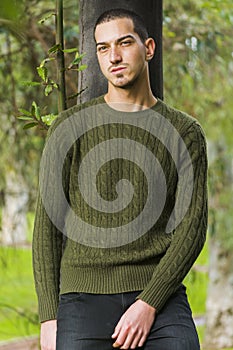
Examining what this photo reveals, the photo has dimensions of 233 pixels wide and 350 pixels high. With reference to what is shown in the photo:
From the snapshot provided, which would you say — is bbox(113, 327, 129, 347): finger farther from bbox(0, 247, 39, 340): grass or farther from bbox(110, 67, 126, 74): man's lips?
bbox(0, 247, 39, 340): grass

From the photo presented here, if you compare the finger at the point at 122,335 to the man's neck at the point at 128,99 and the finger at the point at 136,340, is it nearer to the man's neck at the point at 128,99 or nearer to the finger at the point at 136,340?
the finger at the point at 136,340

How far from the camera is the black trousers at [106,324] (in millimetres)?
1539


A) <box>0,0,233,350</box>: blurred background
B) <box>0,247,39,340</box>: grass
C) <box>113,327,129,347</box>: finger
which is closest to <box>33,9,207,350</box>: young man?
<box>113,327,129,347</box>: finger

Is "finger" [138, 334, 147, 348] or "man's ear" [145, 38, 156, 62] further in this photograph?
"man's ear" [145, 38, 156, 62]

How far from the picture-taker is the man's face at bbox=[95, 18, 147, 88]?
1612 mm

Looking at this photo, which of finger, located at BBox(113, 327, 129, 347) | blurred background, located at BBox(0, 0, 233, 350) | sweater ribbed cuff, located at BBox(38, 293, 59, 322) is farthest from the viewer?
blurred background, located at BBox(0, 0, 233, 350)

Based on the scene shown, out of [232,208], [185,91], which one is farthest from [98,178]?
[232,208]

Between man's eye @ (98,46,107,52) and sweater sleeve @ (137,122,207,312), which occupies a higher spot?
man's eye @ (98,46,107,52)

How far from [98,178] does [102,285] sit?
0.23m

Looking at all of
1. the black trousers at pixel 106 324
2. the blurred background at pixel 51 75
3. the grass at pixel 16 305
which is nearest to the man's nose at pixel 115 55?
the blurred background at pixel 51 75

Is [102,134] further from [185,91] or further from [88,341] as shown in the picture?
[185,91]

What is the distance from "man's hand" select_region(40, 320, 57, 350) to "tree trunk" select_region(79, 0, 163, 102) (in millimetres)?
576

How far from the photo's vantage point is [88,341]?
1.54 meters

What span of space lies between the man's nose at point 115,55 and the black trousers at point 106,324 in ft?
1.59
